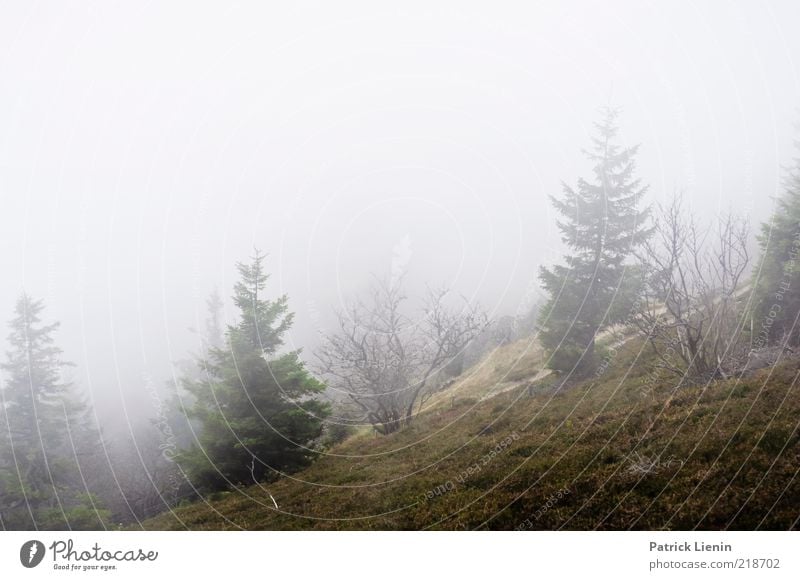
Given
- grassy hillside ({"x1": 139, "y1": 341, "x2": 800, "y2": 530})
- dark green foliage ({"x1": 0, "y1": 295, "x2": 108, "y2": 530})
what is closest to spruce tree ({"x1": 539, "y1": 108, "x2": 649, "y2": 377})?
grassy hillside ({"x1": 139, "y1": 341, "x2": 800, "y2": 530})

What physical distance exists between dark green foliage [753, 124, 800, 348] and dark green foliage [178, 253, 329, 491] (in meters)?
12.6

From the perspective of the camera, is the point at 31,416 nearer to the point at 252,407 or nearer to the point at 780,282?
the point at 252,407

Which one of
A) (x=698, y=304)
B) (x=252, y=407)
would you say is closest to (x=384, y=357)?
(x=252, y=407)

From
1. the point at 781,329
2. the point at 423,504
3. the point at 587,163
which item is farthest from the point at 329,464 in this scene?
the point at 587,163

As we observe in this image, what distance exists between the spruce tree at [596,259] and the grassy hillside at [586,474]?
4289 millimetres

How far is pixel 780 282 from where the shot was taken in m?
13.0

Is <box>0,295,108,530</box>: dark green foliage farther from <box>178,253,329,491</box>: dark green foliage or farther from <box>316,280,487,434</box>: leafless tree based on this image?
<box>316,280,487,434</box>: leafless tree

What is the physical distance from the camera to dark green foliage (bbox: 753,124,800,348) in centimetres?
1096

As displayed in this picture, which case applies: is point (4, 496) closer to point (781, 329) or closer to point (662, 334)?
point (662, 334)

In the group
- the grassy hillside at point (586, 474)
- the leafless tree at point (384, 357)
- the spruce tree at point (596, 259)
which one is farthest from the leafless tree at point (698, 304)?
the leafless tree at point (384, 357)

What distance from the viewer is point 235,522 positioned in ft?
22.4

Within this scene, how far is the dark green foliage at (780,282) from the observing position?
11.0 m

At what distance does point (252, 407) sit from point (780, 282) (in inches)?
723

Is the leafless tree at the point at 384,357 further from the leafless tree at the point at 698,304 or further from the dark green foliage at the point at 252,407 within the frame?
the leafless tree at the point at 698,304
